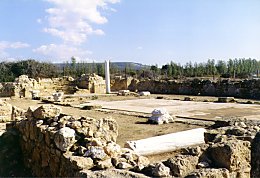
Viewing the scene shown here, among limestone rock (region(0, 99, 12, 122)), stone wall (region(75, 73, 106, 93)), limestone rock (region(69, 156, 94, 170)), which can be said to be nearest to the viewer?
limestone rock (region(69, 156, 94, 170))

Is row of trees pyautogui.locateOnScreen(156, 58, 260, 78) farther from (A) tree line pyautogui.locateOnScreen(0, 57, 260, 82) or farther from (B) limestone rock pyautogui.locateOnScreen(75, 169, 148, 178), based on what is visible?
(B) limestone rock pyautogui.locateOnScreen(75, 169, 148, 178)

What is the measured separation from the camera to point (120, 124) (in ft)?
41.2

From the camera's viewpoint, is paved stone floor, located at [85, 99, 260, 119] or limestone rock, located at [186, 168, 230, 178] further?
paved stone floor, located at [85, 99, 260, 119]

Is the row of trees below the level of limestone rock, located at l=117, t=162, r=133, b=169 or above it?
above

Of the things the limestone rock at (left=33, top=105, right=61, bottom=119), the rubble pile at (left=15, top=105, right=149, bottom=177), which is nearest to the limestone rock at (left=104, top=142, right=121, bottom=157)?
the rubble pile at (left=15, top=105, right=149, bottom=177)

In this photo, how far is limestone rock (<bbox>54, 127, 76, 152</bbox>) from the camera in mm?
6149

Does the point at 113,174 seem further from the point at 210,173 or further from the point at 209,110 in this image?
the point at 209,110

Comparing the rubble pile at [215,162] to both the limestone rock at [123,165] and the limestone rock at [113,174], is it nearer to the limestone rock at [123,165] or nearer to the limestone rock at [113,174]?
the limestone rock at [113,174]

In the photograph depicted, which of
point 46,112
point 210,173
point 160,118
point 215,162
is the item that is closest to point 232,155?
point 215,162

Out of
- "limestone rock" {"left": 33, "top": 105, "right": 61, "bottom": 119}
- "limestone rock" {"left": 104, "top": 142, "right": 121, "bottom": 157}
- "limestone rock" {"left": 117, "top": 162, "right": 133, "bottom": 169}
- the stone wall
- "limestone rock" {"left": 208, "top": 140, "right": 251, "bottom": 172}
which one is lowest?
"limestone rock" {"left": 117, "top": 162, "right": 133, "bottom": 169}

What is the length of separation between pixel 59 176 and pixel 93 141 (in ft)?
3.23

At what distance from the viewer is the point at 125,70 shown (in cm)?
5062

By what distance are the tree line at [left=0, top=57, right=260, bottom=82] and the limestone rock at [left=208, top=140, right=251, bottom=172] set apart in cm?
3914

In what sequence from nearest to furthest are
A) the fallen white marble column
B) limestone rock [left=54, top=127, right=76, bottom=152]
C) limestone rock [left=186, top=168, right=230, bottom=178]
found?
limestone rock [left=186, top=168, right=230, bottom=178] → limestone rock [left=54, top=127, right=76, bottom=152] → the fallen white marble column
